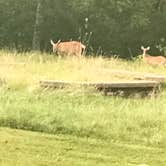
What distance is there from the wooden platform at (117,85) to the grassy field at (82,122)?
11 centimetres

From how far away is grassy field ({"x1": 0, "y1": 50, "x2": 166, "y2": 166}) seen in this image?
18.3 ft

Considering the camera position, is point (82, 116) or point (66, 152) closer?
point (66, 152)

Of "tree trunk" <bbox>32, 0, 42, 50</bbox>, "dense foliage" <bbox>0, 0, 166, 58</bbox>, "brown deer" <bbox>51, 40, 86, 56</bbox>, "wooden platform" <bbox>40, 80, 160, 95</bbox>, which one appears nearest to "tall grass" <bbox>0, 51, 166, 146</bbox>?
"wooden platform" <bbox>40, 80, 160, 95</bbox>

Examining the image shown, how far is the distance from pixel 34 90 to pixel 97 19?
1805 centimetres

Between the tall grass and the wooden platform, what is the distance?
129 mm

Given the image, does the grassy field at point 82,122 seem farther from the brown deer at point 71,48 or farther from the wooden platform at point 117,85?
the brown deer at point 71,48

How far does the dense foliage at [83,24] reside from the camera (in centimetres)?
2519

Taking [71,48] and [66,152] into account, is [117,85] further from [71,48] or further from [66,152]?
[71,48]

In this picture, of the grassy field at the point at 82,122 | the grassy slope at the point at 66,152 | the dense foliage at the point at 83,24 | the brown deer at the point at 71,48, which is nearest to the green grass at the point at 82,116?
the grassy field at the point at 82,122

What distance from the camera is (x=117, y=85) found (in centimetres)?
833

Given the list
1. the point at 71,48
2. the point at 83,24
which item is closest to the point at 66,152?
the point at 71,48

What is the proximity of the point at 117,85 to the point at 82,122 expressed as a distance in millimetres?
1958

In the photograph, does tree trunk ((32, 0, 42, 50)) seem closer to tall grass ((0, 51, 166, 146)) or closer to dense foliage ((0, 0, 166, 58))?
dense foliage ((0, 0, 166, 58))

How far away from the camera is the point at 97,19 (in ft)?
84.0
